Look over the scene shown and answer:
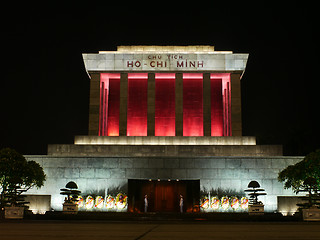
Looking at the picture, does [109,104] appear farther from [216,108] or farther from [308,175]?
[308,175]

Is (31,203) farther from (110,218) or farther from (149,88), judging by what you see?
(149,88)

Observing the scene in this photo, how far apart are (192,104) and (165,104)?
253cm

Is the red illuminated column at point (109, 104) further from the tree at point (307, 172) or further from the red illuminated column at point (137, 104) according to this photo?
the tree at point (307, 172)

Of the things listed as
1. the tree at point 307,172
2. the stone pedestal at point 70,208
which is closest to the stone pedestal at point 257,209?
the tree at point 307,172

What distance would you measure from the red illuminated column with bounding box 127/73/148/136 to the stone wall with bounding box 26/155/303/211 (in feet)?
22.6

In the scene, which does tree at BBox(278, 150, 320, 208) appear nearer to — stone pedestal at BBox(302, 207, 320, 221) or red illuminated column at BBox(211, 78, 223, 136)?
stone pedestal at BBox(302, 207, 320, 221)

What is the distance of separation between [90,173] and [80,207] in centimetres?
266

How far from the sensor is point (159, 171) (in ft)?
93.8

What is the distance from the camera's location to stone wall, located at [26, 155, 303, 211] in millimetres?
28219

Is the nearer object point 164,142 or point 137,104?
point 164,142

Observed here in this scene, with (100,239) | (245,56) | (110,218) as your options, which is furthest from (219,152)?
(100,239)

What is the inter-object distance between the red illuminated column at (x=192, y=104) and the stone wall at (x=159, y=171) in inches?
269

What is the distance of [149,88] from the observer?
35156mm

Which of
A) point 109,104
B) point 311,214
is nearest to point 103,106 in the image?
point 109,104
